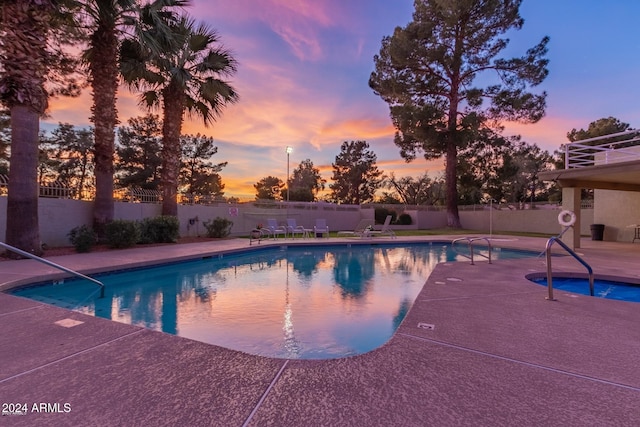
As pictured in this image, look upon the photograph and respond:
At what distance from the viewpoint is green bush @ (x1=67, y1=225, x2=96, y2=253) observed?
8.62m

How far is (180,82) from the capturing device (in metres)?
11.4

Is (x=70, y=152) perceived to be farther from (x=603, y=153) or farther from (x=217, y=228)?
(x=603, y=153)

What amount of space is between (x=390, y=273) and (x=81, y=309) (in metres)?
6.03

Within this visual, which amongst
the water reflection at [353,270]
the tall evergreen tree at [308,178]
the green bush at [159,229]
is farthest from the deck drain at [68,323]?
the tall evergreen tree at [308,178]

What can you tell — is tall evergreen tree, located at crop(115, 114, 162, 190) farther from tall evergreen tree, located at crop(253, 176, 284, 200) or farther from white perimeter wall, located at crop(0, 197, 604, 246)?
tall evergreen tree, located at crop(253, 176, 284, 200)

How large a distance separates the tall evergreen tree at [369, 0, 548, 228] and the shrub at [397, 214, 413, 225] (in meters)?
4.85

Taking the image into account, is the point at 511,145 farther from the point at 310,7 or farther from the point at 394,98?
the point at 310,7

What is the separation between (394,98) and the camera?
2150 centimetres

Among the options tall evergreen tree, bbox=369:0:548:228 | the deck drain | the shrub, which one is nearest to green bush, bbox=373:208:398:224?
the shrub

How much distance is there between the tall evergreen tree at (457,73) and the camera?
755 inches

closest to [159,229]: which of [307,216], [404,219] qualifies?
[307,216]

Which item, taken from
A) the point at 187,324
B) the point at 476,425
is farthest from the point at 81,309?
the point at 476,425

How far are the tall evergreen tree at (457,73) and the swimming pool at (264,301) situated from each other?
13.2m

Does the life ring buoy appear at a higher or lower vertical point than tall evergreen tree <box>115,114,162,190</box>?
lower
